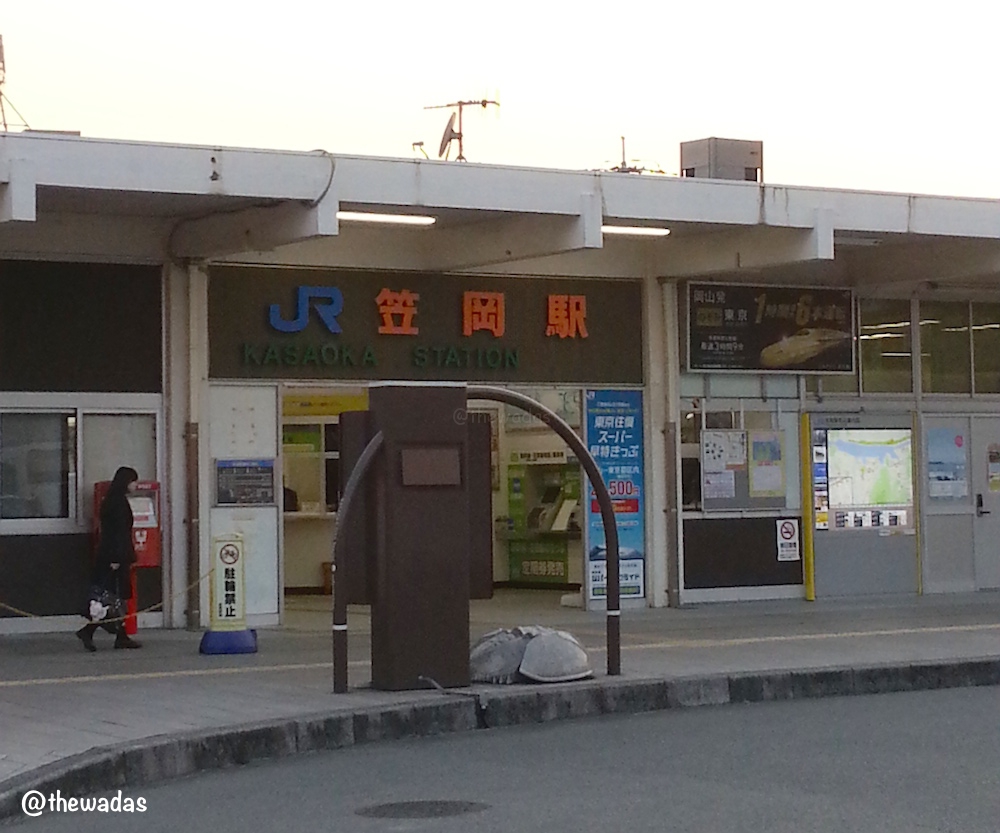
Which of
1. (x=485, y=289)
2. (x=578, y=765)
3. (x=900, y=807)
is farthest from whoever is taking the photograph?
(x=485, y=289)

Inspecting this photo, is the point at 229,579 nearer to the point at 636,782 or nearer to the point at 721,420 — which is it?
the point at 721,420

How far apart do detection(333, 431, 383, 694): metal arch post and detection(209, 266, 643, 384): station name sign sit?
17.4 feet

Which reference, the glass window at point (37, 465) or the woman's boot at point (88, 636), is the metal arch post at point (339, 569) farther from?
the glass window at point (37, 465)

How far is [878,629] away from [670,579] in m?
2.98

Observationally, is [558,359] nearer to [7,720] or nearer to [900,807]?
[7,720]

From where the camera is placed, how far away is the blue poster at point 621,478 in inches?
722

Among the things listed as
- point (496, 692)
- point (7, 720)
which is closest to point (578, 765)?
point (496, 692)

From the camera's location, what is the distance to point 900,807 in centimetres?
798

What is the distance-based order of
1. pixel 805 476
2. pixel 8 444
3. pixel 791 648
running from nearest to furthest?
pixel 791 648, pixel 8 444, pixel 805 476

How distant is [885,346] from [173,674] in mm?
10150

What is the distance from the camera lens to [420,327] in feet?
57.3

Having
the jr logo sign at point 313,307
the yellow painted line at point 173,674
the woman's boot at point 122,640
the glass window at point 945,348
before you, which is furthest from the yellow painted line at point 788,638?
the glass window at point 945,348

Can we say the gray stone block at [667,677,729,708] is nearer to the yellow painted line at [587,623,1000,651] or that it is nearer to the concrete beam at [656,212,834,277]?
the yellow painted line at [587,623,1000,651]

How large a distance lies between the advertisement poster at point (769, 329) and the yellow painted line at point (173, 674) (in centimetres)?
657
